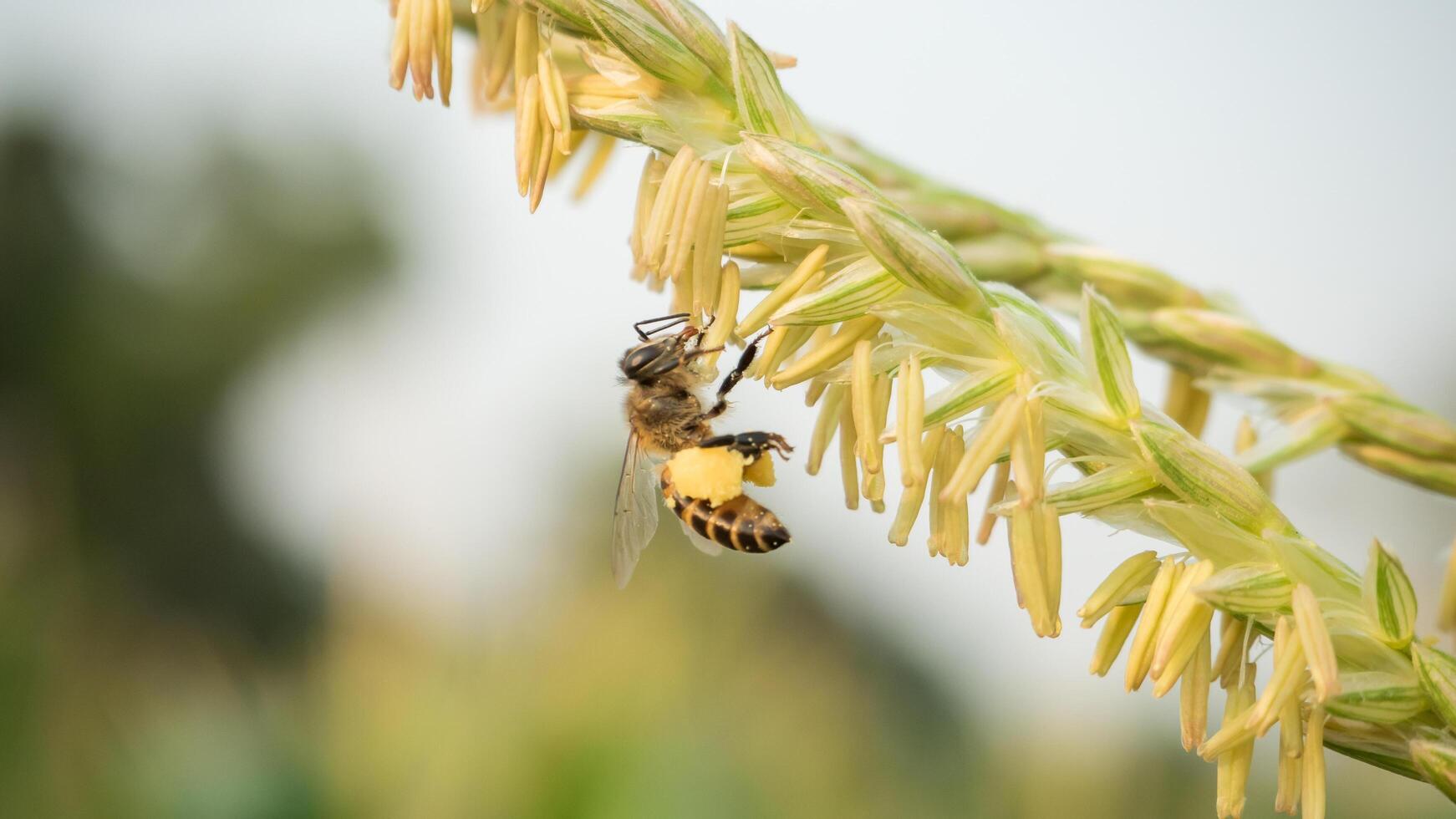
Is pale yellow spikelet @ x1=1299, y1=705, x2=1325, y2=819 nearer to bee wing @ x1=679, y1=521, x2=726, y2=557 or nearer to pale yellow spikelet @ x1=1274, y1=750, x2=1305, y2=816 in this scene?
pale yellow spikelet @ x1=1274, y1=750, x2=1305, y2=816

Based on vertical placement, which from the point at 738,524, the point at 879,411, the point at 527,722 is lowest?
the point at 527,722

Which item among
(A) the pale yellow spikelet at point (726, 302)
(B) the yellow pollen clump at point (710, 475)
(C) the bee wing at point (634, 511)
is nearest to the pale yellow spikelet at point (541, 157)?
(A) the pale yellow spikelet at point (726, 302)

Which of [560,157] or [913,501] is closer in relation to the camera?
[913,501]

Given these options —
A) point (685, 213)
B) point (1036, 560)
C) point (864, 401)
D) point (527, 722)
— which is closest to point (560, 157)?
point (685, 213)

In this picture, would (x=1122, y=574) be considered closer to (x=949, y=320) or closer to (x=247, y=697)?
(x=949, y=320)

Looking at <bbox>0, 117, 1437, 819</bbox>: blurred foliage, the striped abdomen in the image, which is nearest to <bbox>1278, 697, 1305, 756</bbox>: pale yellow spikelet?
the striped abdomen

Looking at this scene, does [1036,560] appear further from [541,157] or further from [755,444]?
[755,444]

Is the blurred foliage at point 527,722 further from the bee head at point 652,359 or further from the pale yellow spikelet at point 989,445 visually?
the pale yellow spikelet at point 989,445
